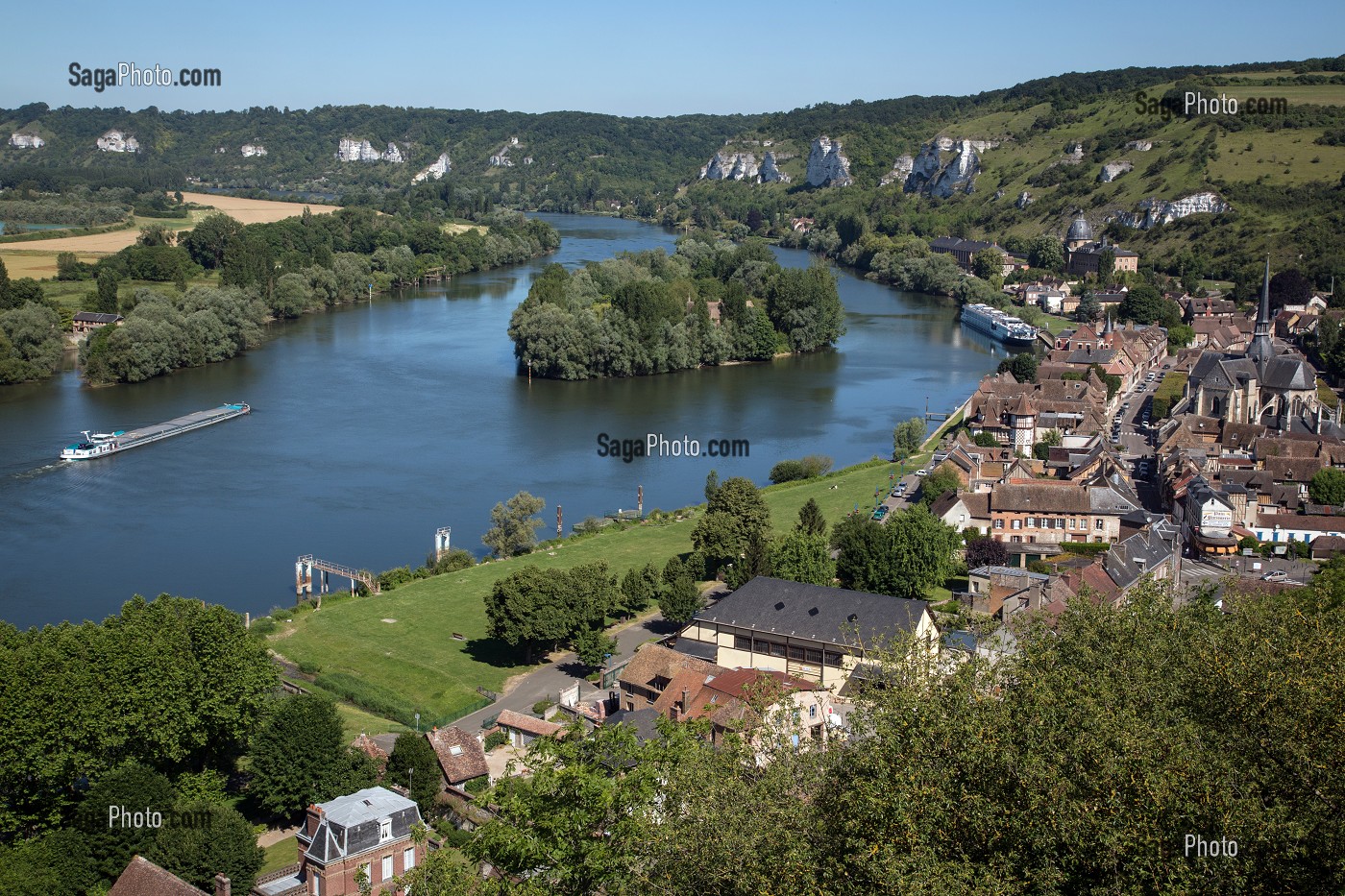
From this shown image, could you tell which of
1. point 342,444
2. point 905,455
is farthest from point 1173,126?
point 342,444

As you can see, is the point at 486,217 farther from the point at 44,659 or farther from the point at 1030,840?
the point at 1030,840

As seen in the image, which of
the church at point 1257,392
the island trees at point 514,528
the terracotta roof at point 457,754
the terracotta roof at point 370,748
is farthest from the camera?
the church at point 1257,392

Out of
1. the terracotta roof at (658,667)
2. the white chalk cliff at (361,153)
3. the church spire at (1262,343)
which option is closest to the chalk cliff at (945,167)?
the church spire at (1262,343)

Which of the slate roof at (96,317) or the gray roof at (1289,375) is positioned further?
the slate roof at (96,317)

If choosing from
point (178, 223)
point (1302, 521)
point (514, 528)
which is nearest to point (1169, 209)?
point (1302, 521)

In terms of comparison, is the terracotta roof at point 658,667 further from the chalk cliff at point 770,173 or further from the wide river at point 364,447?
the chalk cliff at point 770,173

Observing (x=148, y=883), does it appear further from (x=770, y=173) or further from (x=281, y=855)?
(x=770, y=173)
